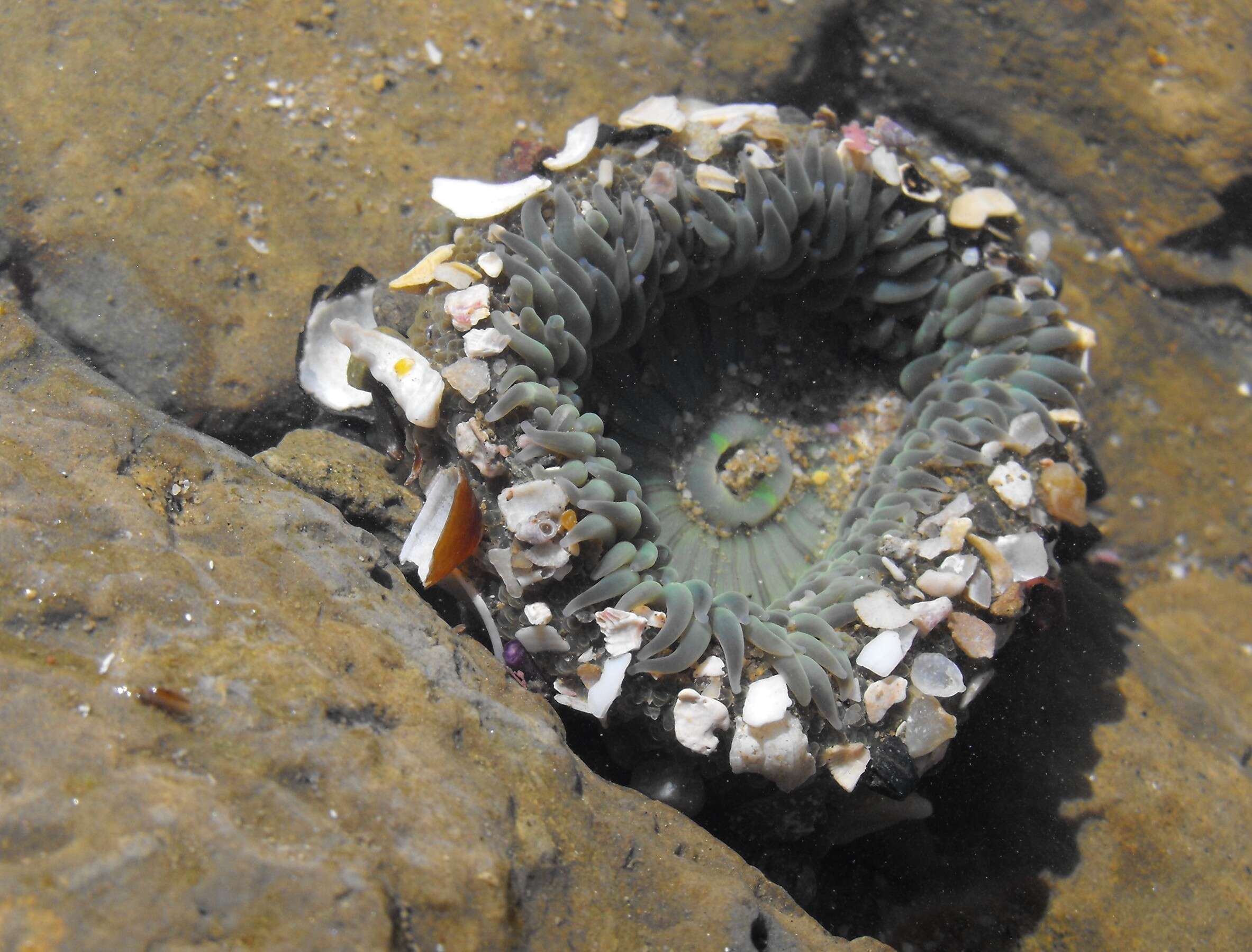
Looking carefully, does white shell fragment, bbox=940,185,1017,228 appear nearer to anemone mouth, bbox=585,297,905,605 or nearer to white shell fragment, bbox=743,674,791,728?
anemone mouth, bbox=585,297,905,605

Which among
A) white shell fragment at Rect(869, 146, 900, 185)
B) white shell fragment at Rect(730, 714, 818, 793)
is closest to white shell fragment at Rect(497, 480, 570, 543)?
white shell fragment at Rect(730, 714, 818, 793)

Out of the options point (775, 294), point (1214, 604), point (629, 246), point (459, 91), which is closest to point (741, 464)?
point (775, 294)

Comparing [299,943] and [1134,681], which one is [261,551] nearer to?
[299,943]

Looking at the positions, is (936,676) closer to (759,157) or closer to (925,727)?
(925,727)

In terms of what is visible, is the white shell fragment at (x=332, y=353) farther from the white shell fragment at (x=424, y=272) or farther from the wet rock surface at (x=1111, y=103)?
the wet rock surface at (x=1111, y=103)

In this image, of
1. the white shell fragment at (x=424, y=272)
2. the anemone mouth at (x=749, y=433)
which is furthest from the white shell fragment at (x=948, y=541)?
the white shell fragment at (x=424, y=272)

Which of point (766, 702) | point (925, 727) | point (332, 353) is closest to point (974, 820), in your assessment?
point (925, 727)
